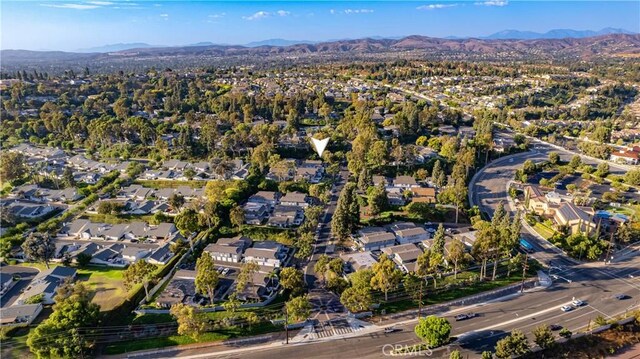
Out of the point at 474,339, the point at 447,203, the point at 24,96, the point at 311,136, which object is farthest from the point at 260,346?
the point at 24,96

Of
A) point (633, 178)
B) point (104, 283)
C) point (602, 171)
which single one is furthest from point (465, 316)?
point (602, 171)

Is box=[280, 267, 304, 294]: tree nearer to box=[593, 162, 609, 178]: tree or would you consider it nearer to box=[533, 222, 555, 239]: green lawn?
box=[533, 222, 555, 239]: green lawn

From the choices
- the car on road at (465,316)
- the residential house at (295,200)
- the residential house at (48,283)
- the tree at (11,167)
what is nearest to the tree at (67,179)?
the tree at (11,167)

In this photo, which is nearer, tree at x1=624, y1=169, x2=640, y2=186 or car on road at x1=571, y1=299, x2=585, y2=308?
car on road at x1=571, y1=299, x2=585, y2=308

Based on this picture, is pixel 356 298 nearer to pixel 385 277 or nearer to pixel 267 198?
pixel 385 277

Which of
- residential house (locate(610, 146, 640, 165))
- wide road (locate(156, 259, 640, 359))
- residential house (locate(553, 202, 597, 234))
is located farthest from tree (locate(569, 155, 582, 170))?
wide road (locate(156, 259, 640, 359))

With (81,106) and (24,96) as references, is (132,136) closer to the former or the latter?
(81,106)
